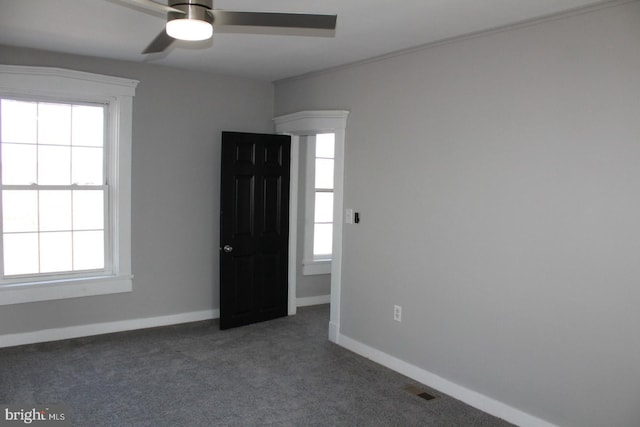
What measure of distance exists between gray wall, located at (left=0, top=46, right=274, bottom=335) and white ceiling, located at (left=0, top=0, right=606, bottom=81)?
1.04 feet

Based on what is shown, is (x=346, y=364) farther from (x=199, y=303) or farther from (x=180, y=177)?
(x=180, y=177)

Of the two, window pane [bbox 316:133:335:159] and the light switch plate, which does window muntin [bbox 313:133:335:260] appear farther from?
the light switch plate

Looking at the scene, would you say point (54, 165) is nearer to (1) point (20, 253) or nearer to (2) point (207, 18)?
(1) point (20, 253)

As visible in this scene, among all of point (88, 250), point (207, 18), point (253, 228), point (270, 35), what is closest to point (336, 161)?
point (253, 228)

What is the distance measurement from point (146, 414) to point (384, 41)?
2930 millimetres

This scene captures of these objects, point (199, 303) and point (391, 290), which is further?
point (199, 303)

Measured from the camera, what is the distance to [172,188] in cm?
485

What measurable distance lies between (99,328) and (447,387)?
10.1ft

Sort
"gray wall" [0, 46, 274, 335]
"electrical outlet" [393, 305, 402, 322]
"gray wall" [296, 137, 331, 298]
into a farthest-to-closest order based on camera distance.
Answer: "gray wall" [296, 137, 331, 298], "gray wall" [0, 46, 274, 335], "electrical outlet" [393, 305, 402, 322]

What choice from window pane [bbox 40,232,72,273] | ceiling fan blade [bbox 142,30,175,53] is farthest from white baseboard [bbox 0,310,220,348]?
ceiling fan blade [bbox 142,30,175,53]

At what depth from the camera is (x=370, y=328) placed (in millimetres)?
4211

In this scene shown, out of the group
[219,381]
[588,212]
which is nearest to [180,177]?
[219,381]

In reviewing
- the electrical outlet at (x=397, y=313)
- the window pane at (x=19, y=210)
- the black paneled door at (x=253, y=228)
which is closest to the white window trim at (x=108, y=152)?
the window pane at (x=19, y=210)

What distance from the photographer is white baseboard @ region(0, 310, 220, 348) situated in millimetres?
4207
